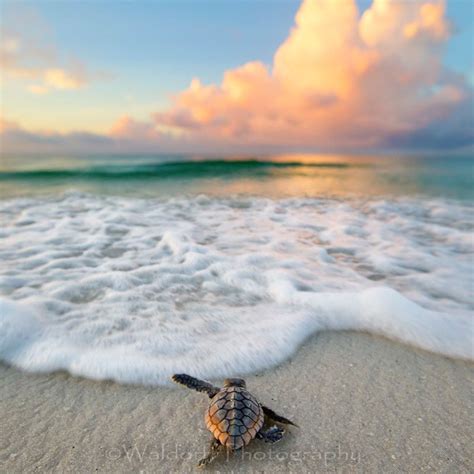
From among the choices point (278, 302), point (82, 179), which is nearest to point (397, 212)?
point (278, 302)

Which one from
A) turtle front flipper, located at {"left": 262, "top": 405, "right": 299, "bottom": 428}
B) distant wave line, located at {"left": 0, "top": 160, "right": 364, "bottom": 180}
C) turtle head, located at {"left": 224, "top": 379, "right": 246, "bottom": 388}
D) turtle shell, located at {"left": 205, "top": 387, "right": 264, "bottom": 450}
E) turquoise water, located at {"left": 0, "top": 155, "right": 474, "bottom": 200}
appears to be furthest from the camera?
distant wave line, located at {"left": 0, "top": 160, "right": 364, "bottom": 180}

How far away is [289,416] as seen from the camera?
1997mm

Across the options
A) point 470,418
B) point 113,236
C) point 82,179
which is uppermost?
point 470,418

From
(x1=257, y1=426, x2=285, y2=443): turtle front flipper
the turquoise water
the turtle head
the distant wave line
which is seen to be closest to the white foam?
the turtle head

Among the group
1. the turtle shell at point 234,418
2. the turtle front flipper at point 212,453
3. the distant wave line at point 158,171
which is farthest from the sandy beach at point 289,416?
the distant wave line at point 158,171

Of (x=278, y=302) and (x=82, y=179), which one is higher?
(x=278, y=302)

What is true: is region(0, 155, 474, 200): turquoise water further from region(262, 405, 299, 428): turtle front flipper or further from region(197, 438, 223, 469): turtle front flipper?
region(197, 438, 223, 469): turtle front flipper

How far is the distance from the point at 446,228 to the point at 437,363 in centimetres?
539

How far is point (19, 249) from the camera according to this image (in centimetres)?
502

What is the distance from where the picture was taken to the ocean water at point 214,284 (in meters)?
2.60

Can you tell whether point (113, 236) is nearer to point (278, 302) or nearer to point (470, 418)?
point (278, 302)

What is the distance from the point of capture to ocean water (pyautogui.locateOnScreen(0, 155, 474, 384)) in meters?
2.60

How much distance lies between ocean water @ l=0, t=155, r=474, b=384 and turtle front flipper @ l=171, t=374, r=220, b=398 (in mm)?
221

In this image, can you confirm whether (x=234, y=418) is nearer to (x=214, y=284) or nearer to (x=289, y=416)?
(x=289, y=416)
